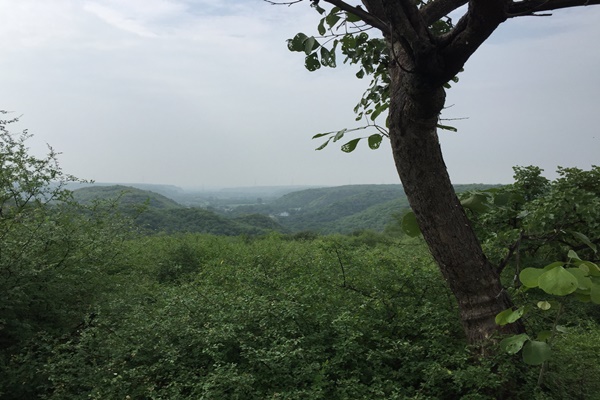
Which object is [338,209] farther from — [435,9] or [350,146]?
[350,146]

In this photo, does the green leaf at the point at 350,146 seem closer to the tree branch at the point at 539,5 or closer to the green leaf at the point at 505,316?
the tree branch at the point at 539,5

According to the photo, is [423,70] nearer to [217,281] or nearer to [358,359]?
[358,359]

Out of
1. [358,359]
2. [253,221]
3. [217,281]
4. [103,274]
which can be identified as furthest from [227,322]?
[253,221]

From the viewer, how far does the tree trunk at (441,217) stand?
2352 mm

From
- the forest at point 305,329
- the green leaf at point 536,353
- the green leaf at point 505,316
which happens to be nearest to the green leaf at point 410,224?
the forest at point 305,329

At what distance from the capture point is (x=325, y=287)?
4.11 m

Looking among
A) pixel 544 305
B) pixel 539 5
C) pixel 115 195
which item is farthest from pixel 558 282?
pixel 115 195

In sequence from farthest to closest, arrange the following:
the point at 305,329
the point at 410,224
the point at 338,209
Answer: the point at 338,209
the point at 305,329
the point at 410,224

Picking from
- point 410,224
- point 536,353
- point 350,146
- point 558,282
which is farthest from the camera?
point 410,224

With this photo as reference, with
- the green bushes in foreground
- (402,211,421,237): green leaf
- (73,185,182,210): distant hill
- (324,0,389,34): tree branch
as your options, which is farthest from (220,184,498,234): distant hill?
(324,0,389,34): tree branch

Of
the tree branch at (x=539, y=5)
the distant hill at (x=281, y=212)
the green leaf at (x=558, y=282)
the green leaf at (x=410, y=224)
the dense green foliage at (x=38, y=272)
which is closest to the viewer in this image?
the green leaf at (x=558, y=282)

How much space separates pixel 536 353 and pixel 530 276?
0.53 metres

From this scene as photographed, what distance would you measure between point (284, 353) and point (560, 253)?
502cm

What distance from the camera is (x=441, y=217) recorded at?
241 centimetres
